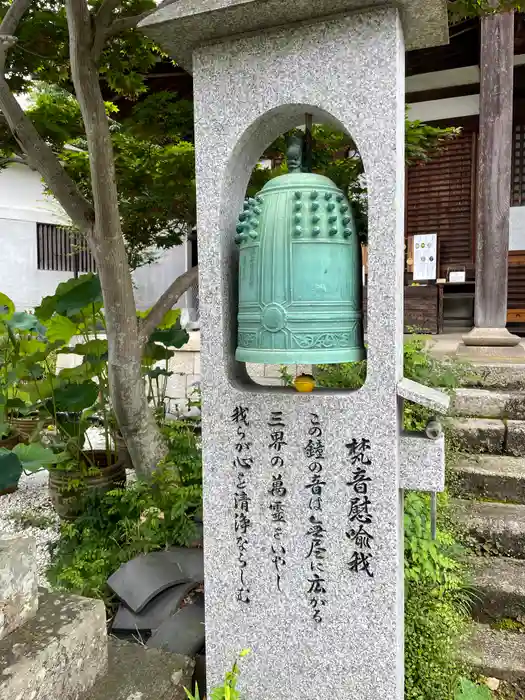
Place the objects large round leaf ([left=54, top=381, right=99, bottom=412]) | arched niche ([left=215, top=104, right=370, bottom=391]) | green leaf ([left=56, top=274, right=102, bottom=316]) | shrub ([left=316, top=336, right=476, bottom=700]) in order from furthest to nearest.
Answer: large round leaf ([left=54, top=381, right=99, bottom=412])
green leaf ([left=56, top=274, right=102, bottom=316])
shrub ([left=316, top=336, right=476, bottom=700])
arched niche ([left=215, top=104, right=370, bottom=391])

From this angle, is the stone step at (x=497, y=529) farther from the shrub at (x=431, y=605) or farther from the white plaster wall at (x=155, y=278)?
the white plaster wall at (x=155, y=278)

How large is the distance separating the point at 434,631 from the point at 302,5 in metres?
2.60

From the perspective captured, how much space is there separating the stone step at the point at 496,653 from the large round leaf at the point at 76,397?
114 inches

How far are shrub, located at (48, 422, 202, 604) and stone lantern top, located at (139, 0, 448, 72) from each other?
250 centimetres

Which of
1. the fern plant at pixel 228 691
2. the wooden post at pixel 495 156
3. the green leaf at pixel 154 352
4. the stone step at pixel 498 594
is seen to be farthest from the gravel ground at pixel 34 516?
the wooden post at pixel 495 156

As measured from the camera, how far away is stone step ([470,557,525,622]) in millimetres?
2879

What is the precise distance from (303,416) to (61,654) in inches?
46.2

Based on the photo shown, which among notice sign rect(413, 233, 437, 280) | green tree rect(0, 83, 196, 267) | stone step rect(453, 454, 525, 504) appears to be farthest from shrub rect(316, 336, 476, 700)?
notice sign rect(413, 233, 437, 280)

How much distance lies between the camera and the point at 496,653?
264 cm

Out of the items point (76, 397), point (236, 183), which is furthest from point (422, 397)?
point (76, 397)

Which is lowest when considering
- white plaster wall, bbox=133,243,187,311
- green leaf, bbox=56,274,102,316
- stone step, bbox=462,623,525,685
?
stone step, bbox=462,623,525,685

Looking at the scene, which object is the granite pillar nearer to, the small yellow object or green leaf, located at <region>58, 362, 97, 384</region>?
green leaf, located at <region>58, 362, 97, 384</region>

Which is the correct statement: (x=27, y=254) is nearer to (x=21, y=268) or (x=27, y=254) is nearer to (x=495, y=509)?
(x=21, y=268)

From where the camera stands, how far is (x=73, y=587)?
9.91ft
